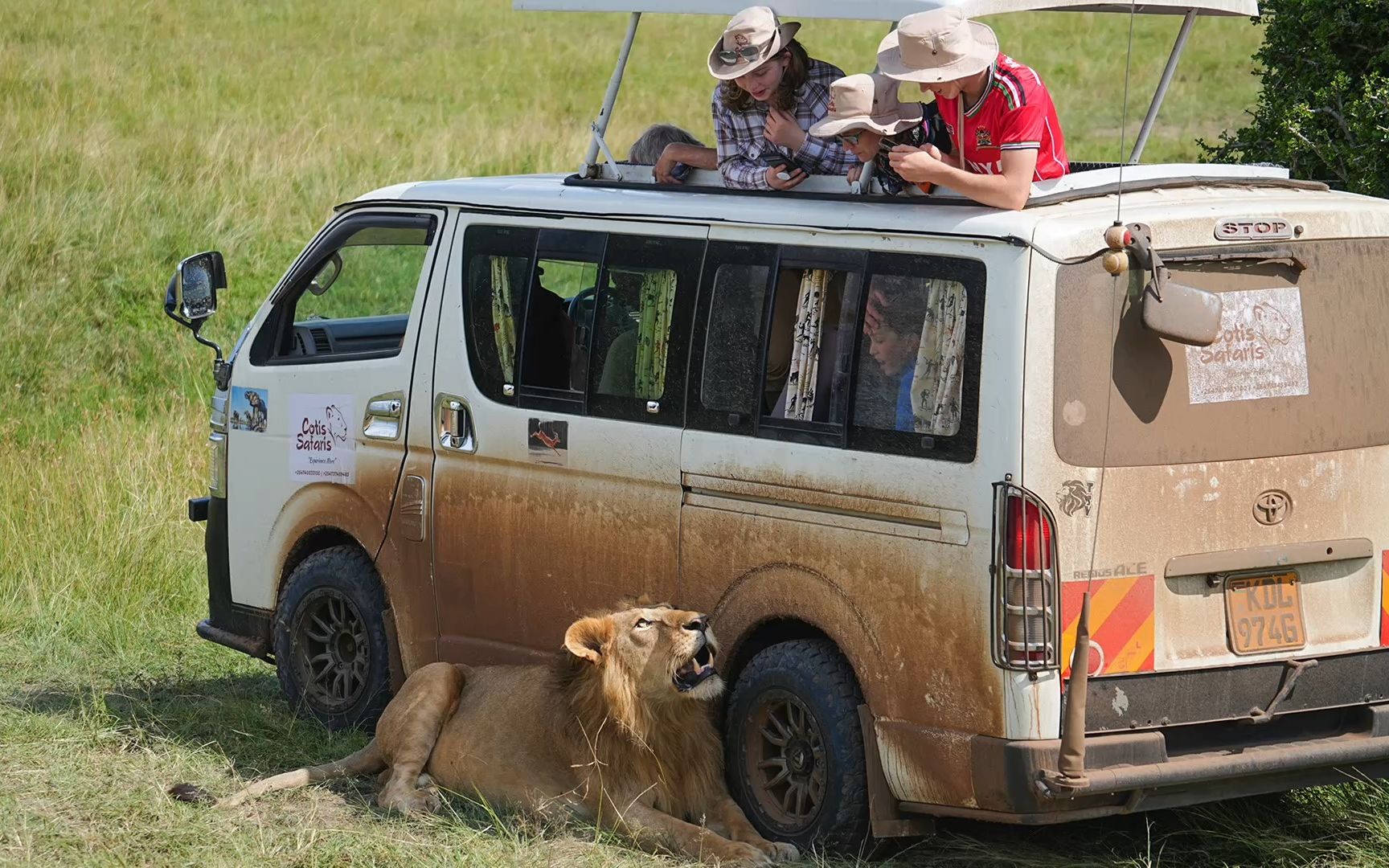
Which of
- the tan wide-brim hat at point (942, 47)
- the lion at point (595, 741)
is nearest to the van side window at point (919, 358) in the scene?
the tan wide-brim hat at point (942, 47)

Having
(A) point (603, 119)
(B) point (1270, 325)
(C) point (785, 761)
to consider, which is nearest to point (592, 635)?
(C) point (785, 761)

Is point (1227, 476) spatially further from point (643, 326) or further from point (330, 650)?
point (330, 650)

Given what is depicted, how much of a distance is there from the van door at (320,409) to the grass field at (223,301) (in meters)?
0.81

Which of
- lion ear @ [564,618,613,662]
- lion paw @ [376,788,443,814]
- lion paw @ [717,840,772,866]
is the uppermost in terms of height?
lion ear @ [564,618,613,662]

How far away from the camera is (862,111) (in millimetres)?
5699

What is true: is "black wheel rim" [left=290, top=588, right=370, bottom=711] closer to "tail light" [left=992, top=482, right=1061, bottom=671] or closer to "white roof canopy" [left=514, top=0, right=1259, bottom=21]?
"white roof canopy" [left=514, top=0, right=1259, bottom=21]

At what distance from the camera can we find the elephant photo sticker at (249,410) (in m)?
7.51

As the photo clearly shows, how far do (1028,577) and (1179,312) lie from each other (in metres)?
0.83

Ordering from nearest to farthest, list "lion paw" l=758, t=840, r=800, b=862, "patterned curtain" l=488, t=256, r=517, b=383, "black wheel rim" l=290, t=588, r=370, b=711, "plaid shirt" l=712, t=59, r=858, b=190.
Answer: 1. "lion paw" l=758, t=840, r=800, b=862
2. "plaid shirt" l=712, t=59, r=858, b=190
3. "patterned curtain" l=488, t=256, r=517, b=383
4. "black wheel rim" l=290, t=588, r=370, b=711

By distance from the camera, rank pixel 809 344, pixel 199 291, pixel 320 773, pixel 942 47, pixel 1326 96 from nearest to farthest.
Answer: pixel 942 47 → pixel 809 344 → pixel 320 773 → pixel 199 291 → pixel 1326 96

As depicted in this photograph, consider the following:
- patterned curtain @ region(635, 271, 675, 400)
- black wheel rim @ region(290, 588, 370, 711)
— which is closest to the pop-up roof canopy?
patterned curtain @ region(635, 271, 675, 400)

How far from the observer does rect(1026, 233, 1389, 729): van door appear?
197 inches

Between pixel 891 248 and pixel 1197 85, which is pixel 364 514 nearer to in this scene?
pixel 891 248

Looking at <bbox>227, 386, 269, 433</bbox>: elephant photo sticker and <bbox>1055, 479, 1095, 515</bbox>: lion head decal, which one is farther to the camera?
<bbox>227, 386, 269, 433</bbox>: elephant photo sticker
